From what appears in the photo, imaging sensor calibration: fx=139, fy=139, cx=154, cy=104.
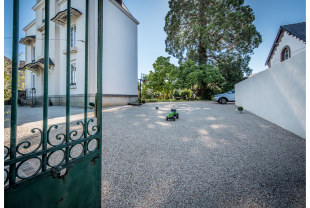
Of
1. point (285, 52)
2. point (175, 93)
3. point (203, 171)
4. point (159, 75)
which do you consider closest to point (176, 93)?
point (175, 93)

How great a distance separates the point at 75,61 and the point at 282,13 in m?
12.2

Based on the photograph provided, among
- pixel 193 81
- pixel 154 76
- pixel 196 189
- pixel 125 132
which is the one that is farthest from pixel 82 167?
pixel 154 76

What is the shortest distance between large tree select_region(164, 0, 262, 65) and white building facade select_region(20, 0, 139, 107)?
813cm

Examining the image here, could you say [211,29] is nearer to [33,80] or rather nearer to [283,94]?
[283,94]

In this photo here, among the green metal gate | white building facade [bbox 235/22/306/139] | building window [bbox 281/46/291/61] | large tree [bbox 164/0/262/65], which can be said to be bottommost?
the green metal gate

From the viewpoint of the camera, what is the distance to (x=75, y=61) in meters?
9.77

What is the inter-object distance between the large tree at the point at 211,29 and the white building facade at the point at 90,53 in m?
8.13

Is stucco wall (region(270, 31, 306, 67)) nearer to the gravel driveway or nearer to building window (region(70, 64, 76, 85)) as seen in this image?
the gravel driveway

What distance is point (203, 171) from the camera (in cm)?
207

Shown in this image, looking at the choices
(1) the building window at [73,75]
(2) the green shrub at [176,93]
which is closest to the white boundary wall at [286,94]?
(1) the building window at [73,75]

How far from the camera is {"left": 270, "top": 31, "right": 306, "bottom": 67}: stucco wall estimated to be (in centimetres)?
1134

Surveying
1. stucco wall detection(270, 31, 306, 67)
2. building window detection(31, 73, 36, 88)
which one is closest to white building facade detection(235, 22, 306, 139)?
stucco wall detection(270, 31, 306, 67)

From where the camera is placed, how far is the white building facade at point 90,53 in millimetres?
9203

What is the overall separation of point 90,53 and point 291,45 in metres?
16.8
